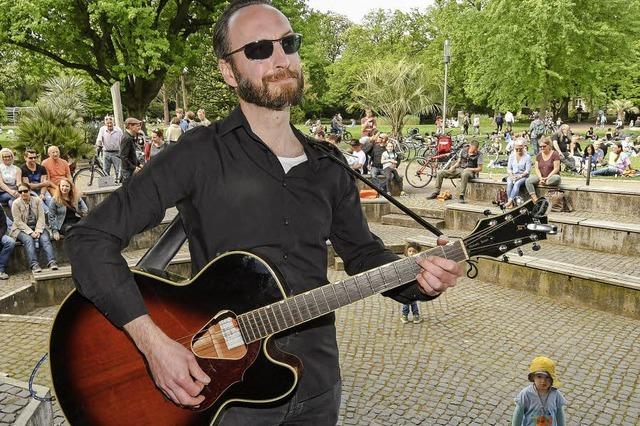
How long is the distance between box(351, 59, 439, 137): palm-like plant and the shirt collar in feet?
75.3

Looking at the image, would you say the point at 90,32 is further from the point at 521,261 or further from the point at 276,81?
the point at 276,81

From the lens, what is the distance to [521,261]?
8.62m

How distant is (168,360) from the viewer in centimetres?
182

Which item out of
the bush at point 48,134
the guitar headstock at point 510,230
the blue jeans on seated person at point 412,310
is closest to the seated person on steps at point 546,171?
the blue jeans on seated person at point 412,310

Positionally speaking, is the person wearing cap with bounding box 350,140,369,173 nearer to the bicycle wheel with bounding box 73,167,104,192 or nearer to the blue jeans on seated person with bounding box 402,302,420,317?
the bicycle wheel with bounding box 73,167,104,192

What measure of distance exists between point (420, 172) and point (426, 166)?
718 mm

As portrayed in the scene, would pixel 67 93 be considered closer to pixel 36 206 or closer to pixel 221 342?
pixel 36 206

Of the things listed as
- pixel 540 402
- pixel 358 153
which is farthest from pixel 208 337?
pixel 358 153

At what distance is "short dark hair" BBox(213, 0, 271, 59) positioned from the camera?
83.7 inches

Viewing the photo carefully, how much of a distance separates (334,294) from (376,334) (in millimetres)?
5084

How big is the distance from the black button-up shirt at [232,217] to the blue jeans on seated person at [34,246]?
832 cm

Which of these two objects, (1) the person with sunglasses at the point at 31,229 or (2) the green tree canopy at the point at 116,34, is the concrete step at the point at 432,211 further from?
(2) the green tree canopy at the point at 116,34

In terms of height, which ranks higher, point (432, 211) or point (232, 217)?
point (232, 217)

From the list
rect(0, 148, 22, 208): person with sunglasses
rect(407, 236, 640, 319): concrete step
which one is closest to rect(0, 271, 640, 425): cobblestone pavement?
rect(407, 236, 640, 319): concrete step
